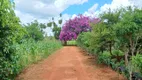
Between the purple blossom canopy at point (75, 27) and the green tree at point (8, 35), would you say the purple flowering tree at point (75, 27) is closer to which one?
the purple blossom canopy at point (75, 27)

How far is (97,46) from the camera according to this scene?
1669 centimetres

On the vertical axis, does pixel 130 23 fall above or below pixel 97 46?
above

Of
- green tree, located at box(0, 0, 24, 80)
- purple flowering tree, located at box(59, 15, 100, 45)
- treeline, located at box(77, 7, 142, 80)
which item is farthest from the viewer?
purple flowering tree, located at box(59, 15, 100, 45)

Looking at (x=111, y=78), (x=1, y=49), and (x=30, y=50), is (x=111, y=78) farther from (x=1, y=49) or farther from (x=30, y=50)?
(x=30, y=50)

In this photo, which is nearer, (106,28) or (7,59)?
(7,59)

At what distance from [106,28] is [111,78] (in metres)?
5.46

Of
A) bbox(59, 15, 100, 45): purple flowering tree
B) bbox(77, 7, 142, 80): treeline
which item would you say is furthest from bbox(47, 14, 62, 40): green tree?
bbox(77, 7, 142, 80): treeline

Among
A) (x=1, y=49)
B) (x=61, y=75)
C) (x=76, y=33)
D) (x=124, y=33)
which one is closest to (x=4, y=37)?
(x=1, y=49)

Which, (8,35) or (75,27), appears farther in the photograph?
(75,27)

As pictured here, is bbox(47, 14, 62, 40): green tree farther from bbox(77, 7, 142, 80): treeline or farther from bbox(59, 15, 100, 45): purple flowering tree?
bbox(77, 7, 142, 80): treeline

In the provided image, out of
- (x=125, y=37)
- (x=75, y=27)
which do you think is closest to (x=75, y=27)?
(x=75, y=27)

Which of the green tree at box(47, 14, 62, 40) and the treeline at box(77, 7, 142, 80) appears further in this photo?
the green tree at box(47, 14, 62, 40)

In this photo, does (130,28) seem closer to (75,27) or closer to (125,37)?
(125,37)

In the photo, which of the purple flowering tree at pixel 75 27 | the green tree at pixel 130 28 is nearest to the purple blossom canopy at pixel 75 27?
the purple flowering tree at pixel 75 27
